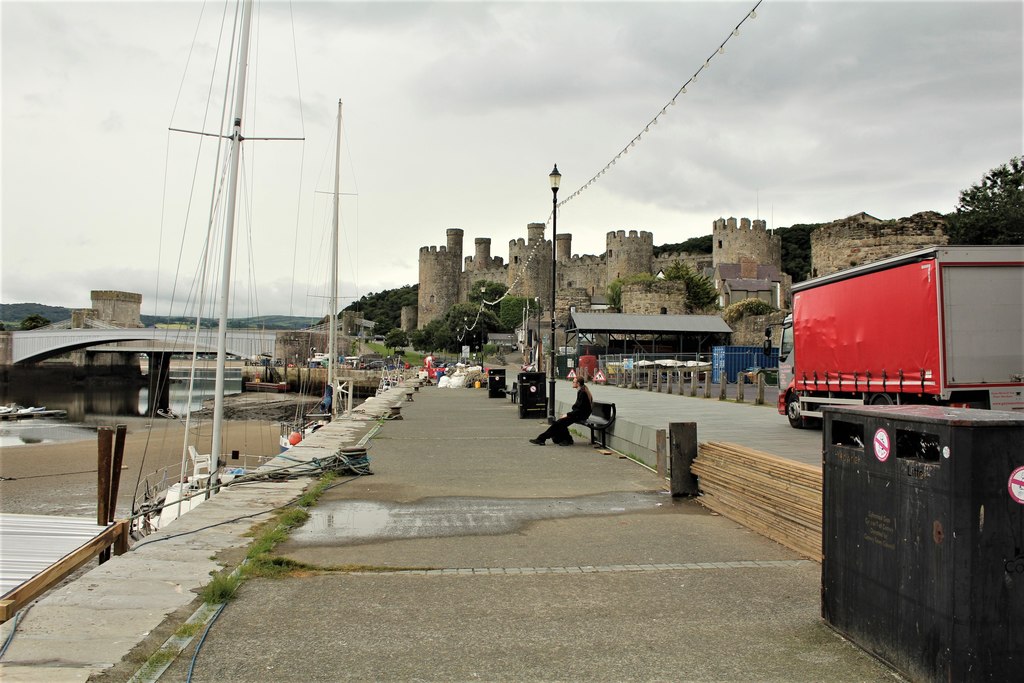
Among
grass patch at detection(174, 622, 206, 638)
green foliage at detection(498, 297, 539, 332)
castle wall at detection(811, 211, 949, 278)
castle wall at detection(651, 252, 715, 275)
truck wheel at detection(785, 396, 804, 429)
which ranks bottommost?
grass patch at detection(174, 622, 206, 638)

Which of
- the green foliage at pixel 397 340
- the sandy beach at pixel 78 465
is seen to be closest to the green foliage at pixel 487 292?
the green foliage at pixel 397 340

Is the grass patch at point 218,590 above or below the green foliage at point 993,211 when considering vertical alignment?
below

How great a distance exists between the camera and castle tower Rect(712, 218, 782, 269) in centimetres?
9872

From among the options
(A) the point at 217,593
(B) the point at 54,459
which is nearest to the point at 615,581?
(A) the point at 217,593

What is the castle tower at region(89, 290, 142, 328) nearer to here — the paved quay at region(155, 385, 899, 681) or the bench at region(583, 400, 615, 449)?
the bench at region(583, 400, 615, 449)

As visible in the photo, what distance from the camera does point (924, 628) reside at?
12.3 ft

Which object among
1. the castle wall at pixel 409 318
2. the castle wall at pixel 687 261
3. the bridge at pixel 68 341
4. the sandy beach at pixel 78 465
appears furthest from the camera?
the castle wall at pixel 409 318

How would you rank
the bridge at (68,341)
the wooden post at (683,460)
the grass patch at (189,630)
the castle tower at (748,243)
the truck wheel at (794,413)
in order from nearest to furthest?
1. the grass patch at (189,630)
2. the wooden post at (683,460)
3. the truck wheel at (794,413)
4. the bridge at (68,341)
5. the castle tower at (748,243)

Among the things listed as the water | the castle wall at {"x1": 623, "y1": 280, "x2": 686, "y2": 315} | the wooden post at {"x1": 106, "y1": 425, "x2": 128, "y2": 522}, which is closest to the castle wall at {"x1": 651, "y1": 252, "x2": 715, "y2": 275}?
the castle wall at {"x1": 623, "y1": 280, "x2": 686, "y2": 315}

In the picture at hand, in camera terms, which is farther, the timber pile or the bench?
the bench

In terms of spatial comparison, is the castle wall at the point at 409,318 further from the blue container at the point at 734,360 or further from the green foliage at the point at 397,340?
the blue container at the point at 734,360

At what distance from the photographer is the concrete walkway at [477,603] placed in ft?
13.5

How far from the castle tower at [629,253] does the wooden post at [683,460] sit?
10402 cm

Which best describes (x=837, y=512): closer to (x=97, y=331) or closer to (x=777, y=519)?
(x=777, y=519)
